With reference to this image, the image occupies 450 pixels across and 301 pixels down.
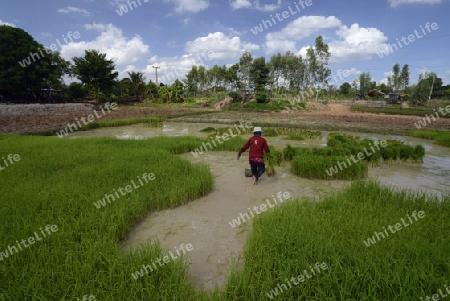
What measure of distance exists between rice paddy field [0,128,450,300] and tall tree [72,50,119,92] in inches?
1128

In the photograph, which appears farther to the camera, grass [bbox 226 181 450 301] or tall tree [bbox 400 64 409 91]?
tall tree [bbox 400 64 409 91]

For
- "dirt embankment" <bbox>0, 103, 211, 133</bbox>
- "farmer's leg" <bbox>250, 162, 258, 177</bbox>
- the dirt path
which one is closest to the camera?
the dirt path

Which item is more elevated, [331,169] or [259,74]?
[259,74]

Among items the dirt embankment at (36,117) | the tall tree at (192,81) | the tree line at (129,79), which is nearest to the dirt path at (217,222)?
the dirt embankment at (36,117)

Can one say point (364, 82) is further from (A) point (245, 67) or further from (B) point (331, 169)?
(B) point (331, 169)


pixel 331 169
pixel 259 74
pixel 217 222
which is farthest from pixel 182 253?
pixel 259 74

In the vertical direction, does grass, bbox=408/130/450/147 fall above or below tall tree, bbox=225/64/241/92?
below

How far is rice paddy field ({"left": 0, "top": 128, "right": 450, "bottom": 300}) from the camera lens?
2.10m

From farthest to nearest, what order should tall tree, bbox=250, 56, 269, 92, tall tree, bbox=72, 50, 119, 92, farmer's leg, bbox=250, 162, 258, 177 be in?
tall tree, bbox=250, 56, 269, 92, tall tree, bbox=72, 50, 119, 92, farmer's leg, bbox=250, 162, 258, 177

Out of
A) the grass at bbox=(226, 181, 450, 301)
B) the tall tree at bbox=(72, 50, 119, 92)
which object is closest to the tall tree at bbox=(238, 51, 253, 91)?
the tall tree at bbox=(72, 50, 119, 92)

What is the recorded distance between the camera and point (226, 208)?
439 centimetres

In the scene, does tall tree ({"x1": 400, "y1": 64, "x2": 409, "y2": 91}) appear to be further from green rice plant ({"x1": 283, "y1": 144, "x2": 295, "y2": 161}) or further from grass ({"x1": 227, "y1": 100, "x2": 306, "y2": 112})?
green rice plant ({"x1": 283, "y1": 144, "x2": 295, "y2": 161})

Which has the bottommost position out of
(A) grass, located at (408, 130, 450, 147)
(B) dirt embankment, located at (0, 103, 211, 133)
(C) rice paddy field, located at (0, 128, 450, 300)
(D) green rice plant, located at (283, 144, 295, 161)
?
(A) grass, located at (408, 130, 450, 147)

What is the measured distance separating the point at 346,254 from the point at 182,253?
1.76 metres
